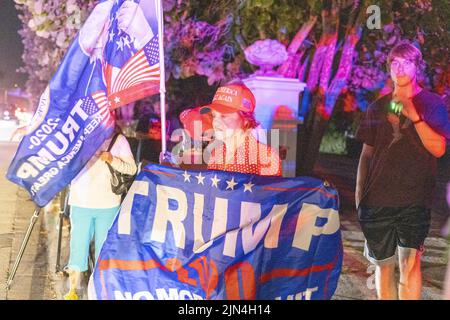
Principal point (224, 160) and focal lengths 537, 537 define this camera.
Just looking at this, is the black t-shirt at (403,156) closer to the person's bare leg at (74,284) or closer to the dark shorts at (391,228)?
the dark shorts at (391,228)

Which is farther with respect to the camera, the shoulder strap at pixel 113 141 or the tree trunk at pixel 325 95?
the tree trunk at pixel 325 95

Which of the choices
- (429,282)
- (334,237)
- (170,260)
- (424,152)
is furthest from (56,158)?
(429,282)

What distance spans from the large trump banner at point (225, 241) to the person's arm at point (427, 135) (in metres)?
0.96

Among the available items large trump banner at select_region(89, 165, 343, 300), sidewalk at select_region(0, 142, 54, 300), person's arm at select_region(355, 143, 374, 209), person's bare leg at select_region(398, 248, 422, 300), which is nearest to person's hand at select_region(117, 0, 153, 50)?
large trump banner at select_region(89, 165, 343, 300)

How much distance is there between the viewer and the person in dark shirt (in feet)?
14.6

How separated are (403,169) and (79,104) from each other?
108 inches

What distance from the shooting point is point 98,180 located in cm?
465

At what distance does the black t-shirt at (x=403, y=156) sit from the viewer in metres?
4.45

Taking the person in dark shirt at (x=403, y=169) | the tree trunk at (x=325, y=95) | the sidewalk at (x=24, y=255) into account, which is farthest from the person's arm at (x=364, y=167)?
the tree trunk at (x=325, y=95)

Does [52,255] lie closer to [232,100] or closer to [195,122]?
[195,122]

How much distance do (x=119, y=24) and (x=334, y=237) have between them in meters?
2.48

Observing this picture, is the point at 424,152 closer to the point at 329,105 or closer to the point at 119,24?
the point at 119,24

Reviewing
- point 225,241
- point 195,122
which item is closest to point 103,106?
point 225,241

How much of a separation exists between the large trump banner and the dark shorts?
0.64 m
